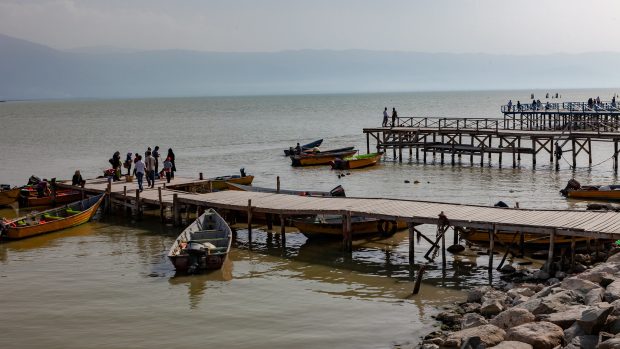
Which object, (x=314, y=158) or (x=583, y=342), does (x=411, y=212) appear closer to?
(x=583, y=342)

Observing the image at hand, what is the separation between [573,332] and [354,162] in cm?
3965

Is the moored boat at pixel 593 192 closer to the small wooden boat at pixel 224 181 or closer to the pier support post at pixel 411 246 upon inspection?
the pier support post at pixel 411 246

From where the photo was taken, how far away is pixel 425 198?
3844 cm

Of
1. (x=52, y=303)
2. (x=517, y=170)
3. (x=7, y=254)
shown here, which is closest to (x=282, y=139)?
(x=517, y=170)

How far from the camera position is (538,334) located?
13961 mm

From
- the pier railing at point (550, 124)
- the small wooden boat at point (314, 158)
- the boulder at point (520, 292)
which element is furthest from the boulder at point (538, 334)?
the small wooden boat at point (314, 158)

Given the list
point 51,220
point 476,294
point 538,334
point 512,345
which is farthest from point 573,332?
point 51,220

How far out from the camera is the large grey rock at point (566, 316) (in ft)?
47.8

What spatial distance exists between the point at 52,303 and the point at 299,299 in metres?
7.12

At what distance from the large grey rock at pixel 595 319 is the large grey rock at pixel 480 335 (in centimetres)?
165

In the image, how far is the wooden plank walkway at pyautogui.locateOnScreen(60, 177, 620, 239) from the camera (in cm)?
2116

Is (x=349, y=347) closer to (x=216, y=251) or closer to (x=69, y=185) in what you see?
(x=216, y=251)

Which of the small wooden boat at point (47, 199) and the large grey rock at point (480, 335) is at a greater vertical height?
the small wooden boat at point (47, 199)

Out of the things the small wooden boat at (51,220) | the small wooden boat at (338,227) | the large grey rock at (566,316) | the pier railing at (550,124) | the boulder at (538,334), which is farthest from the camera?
the pier railing at (550,124)
